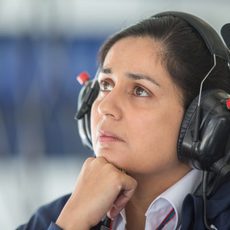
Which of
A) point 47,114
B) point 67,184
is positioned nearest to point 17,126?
point 47,114

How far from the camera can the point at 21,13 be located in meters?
3.01

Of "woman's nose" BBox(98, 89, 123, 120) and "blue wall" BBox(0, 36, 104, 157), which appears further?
"blue wall" BBox(0, 36, 104, 157)

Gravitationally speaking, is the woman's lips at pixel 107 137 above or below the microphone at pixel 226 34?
below

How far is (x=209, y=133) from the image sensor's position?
1123 millimetres

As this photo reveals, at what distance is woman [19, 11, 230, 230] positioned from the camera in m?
1.21

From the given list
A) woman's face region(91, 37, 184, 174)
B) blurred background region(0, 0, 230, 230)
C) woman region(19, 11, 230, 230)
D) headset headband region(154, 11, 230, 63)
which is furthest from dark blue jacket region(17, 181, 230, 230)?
blurred background region(0, 0, 230, 230)

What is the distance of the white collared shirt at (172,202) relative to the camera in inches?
50.1

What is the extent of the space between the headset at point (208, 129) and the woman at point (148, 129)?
0.11 ft

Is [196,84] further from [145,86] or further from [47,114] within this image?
[47,114]

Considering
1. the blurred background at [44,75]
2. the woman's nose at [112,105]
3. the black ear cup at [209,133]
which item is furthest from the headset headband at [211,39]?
the blurred background at [44,75]

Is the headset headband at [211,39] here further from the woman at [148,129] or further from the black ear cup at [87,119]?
the black ear cup at [87,119]

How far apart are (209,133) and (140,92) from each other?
0.21m

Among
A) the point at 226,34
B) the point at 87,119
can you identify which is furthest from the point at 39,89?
the point at 226,34

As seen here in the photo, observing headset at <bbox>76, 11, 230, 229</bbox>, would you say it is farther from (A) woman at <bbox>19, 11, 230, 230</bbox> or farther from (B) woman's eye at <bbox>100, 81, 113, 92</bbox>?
(B) woman's eye at <bbox>100, 81, 113, 92</bbox>
